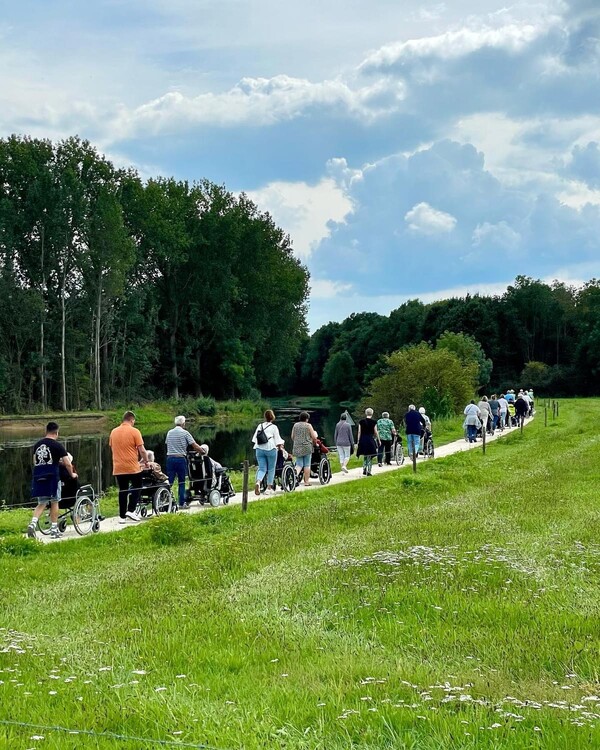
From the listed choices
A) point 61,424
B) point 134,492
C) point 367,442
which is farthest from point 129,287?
point 134,492

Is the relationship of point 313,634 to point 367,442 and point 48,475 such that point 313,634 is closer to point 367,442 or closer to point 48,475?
point 48,475

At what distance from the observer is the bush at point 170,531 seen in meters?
13.5

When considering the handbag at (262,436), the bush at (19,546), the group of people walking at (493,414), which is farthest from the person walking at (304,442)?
the group of people walking at (493,414)

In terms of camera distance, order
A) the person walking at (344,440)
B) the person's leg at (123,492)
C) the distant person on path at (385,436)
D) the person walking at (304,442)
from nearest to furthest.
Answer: the person's leg at (123,492), the person walking at (304,442), the person walking at (344,440), the distant person on path at (385,436)

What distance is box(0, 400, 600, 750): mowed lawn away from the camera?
5.00 meters

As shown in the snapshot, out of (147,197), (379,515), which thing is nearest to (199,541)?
(379,515)

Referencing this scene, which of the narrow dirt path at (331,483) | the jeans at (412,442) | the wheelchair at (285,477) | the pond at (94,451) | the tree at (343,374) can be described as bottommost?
the pond at (94,451)

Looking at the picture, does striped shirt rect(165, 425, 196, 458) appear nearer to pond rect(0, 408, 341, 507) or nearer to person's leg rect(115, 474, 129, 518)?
person's leg rect(115, 474, 129, 518)

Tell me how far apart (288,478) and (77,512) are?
7.36 metres

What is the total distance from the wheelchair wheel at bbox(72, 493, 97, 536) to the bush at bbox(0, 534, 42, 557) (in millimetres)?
1418

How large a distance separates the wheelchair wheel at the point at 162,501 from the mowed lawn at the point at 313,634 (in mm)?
2654

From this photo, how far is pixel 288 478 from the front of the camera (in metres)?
20.9

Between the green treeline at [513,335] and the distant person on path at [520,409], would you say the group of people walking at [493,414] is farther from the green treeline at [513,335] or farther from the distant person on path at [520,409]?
the green treeline at [513,335]

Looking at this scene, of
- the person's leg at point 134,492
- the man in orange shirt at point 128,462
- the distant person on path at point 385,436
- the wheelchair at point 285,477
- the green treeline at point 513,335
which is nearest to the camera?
the man in orange shirt at point 128,462
